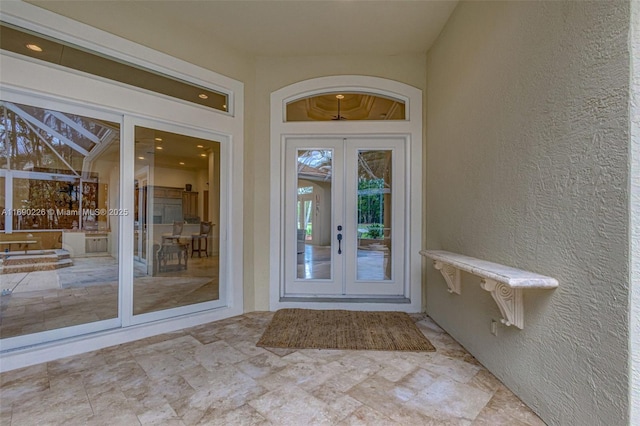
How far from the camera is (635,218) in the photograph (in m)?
1.25

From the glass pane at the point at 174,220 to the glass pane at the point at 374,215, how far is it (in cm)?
194

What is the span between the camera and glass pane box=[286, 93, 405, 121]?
3.92 meters

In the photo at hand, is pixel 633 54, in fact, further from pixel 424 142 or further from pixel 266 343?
pixel 266 343

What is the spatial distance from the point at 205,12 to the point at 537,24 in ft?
9.93

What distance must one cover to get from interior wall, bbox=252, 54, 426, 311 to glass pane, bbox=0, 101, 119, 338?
5.14 feet

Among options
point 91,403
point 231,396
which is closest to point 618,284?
point 231,396

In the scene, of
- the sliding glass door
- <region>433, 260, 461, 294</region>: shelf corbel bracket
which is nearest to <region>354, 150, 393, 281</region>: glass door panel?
<region>433, 260, 461, 294</region>: shelf corbel bracket

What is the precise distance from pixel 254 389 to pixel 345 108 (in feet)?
11.4

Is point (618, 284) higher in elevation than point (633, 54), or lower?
lower

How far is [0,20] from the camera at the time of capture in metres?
2.28

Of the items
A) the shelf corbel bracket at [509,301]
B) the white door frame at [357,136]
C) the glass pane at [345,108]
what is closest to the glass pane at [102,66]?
the white door frame at [357,136]

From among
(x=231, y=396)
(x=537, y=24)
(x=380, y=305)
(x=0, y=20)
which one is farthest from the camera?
(x=380, y=305)

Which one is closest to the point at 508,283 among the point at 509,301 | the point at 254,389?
the point at 509,301

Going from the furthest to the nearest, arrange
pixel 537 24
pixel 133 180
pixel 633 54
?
pixel 133 180
pixel 537 24
pixel 633 54
